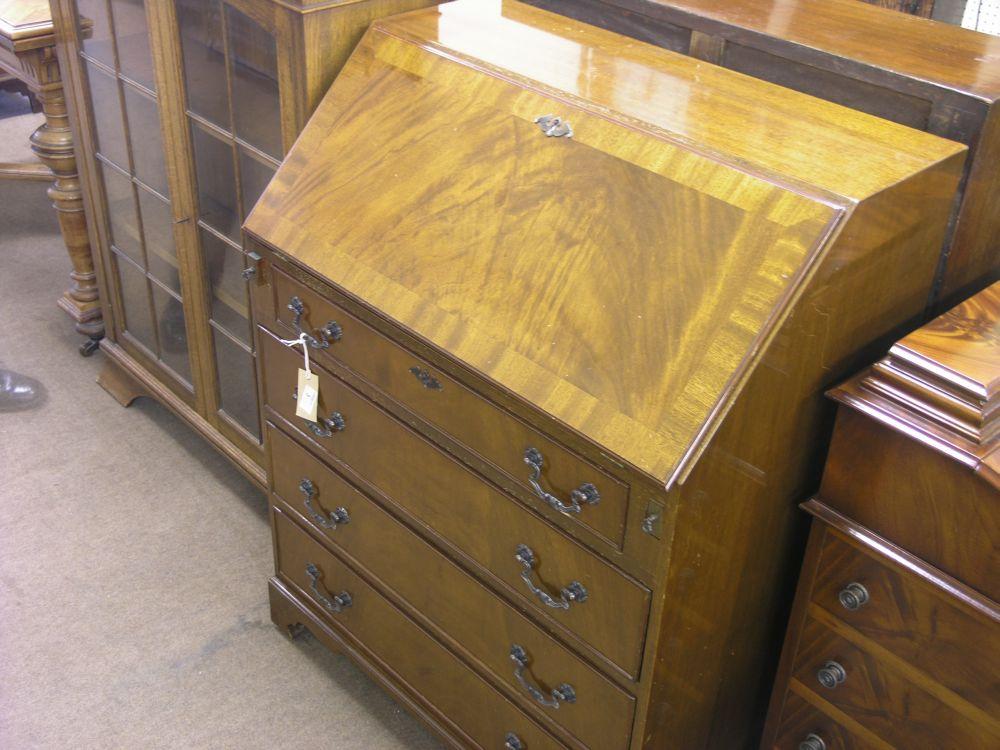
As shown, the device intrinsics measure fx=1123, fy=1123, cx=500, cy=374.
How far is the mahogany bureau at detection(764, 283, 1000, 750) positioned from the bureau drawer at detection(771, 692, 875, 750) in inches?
0.6

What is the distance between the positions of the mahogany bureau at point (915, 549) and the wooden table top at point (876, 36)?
1.04 feet

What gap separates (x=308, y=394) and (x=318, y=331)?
0.41ft

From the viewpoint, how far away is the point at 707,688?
1.71 m

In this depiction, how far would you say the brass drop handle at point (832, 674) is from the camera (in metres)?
1.66

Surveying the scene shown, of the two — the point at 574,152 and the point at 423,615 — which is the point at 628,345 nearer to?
the point at 574,152

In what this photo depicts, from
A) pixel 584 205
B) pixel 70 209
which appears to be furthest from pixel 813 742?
pixel 70 209

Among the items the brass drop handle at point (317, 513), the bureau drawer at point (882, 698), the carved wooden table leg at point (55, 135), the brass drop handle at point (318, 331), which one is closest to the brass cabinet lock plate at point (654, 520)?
the bureau drawer at point (882, 698)

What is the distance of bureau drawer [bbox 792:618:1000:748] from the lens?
1526mm

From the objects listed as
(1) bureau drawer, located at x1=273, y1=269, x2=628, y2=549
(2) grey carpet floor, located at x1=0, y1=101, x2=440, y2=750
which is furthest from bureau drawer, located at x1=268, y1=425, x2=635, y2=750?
(2) grey carpet floor, located at x1=0, y1=101, x2=440, y2=750

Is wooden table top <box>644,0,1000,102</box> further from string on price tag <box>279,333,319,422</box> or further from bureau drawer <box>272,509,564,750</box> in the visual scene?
bureau drawer <box>272,509,564,750</box>

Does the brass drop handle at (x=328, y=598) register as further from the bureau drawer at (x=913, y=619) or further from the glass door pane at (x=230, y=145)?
the bureau drawer at (x=913, y=619)

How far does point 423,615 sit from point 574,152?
2.79ft

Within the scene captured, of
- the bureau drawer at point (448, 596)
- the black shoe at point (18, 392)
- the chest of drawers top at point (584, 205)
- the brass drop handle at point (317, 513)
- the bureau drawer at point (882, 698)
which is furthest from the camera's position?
the black shoe at point (18, 392)

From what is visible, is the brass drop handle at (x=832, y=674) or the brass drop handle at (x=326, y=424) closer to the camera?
the brass drop handle at (x=832, y=674)
